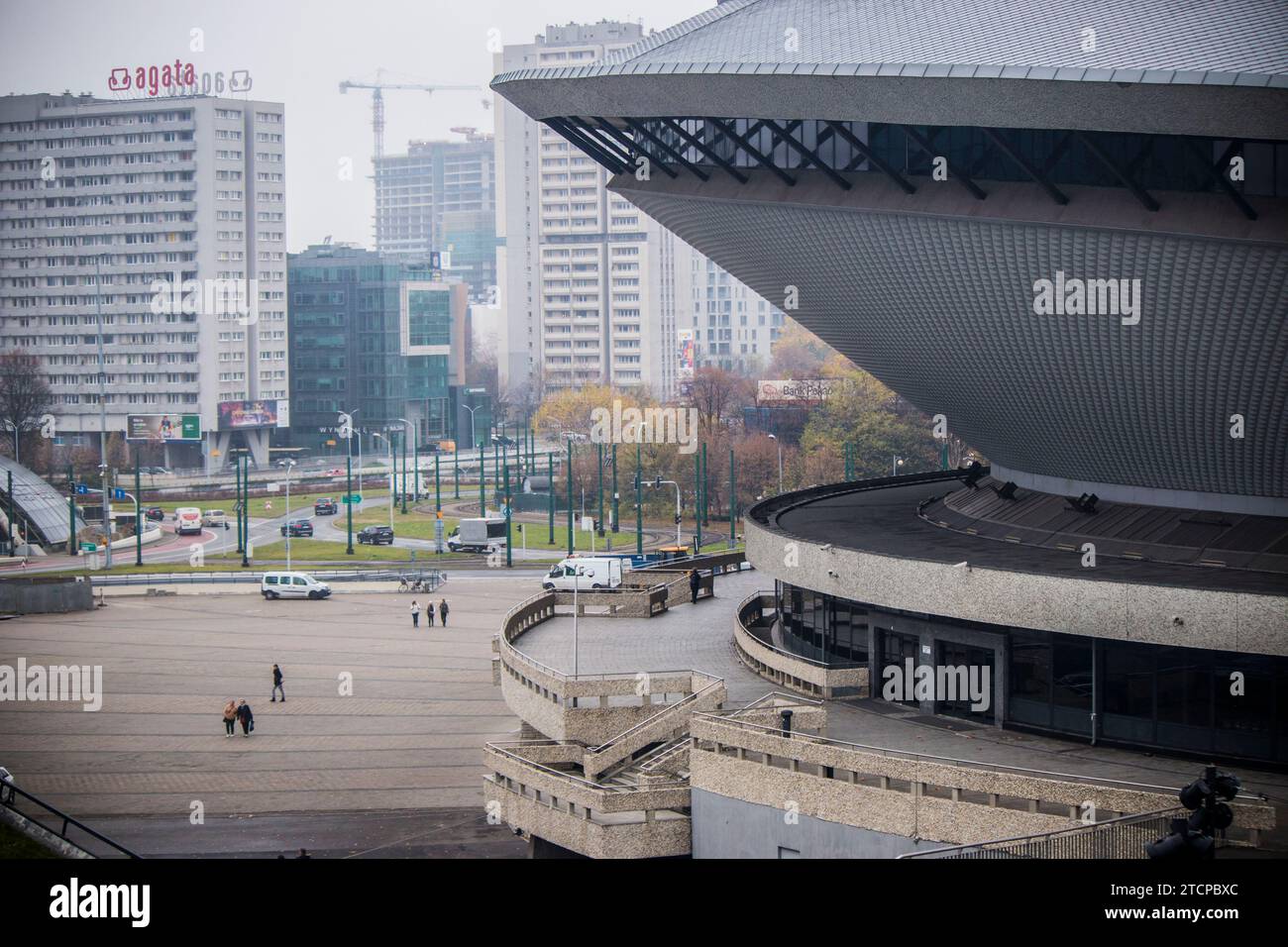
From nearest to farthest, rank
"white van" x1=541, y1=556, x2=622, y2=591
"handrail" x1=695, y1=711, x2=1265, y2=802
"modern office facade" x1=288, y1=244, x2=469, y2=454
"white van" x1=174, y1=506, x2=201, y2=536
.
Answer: "handrail" x1=695, y1=711, x2=1265, y2=802
"white van" x1=541, y1=556, x2=622, y2=591
"white van" x1=174, y1=506, x2=201, y2=536
"modern office facade" x1=288, y1=244, x2=469, y2=454

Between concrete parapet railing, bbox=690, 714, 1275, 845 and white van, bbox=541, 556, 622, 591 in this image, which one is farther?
white van, bbox=541, 556, 622, 591

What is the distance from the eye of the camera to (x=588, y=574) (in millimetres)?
58156

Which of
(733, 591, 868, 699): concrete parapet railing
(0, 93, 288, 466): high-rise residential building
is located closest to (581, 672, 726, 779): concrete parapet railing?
(733, 591, 868, 699): concrete parapet railing

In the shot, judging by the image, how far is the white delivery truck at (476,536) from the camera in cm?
7894

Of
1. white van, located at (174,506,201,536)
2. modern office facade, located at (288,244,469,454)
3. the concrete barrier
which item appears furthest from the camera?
modern office facade, located at (288,244,469,454)

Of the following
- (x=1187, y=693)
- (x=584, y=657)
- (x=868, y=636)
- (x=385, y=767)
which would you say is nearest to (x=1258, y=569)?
(x=1187, y=693)

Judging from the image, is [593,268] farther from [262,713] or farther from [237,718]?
[237,718]

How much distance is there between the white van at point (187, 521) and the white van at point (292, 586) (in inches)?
965

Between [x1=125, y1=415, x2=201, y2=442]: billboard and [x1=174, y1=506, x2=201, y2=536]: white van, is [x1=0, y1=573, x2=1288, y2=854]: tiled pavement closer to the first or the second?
[x1=174, y1=506, x2=201, y2=536]: white van

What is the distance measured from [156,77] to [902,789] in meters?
110

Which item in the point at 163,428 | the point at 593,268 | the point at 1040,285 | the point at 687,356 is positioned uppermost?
the point at 593,268

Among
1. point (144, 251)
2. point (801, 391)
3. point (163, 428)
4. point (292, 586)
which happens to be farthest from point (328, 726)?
point (144, 251)

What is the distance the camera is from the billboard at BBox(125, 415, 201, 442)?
121 meters

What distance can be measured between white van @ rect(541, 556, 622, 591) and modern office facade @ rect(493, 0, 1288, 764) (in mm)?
22563
